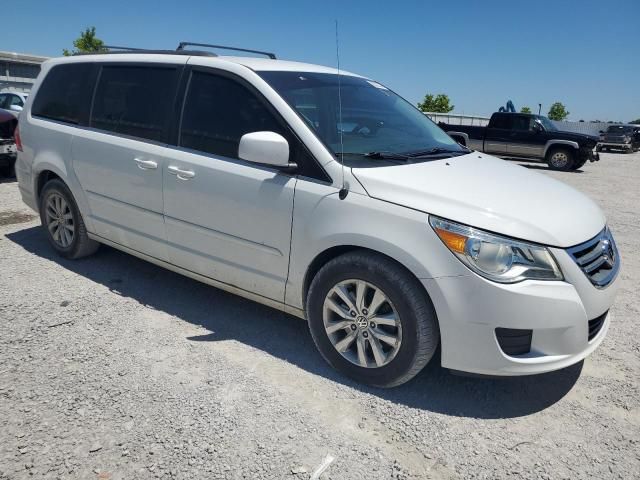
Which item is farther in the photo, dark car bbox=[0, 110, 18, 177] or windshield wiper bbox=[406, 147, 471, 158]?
dark car bbox=[0, 110, 18, 177]

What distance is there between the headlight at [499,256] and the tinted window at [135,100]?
7.52ft

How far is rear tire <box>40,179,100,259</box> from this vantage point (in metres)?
4.41

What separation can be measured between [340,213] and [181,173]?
1278 mm

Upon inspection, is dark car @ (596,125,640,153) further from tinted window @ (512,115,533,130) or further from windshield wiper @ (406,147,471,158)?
windshield wiper @ (406,147,471,158)

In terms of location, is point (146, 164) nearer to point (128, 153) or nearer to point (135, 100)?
point (128, 153)

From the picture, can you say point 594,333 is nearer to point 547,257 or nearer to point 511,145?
point 547,257

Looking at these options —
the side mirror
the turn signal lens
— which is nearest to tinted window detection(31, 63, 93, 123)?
the side mirror

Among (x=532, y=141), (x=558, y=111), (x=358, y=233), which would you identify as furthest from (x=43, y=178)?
(x=558, y=111)

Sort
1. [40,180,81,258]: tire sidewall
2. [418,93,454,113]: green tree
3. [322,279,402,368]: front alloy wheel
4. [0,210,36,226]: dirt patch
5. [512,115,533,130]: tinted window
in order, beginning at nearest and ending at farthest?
[322,279,402,368]: front alloy wheel
[40,180,81,258]: tire sidewall
[0,210,36,226]: dirt patch
[512,115,533,130]: tinted window
[418,93,454,113]: green tree

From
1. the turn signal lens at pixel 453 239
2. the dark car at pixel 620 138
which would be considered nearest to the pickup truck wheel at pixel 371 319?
the turn signal lens at pixel 453 239

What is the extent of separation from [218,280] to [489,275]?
1.85 m

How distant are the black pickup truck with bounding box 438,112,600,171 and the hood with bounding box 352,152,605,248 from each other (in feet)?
40.7

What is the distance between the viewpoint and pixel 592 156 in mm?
15195

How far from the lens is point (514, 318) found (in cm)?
239
